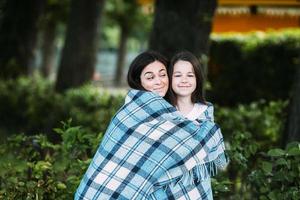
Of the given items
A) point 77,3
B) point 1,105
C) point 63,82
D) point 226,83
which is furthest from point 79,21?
point 226,83

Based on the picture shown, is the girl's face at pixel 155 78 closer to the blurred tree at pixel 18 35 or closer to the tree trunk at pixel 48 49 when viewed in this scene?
the blurred tree at pixel 18 35

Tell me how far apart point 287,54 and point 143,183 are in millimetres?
10879

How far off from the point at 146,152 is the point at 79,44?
10.0 meters

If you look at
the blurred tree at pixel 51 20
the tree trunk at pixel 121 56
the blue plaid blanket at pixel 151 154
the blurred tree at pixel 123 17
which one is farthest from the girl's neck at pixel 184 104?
the tree trunk at pixel 121 56

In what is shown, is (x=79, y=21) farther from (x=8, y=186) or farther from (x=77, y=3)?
(x=8, y=186)

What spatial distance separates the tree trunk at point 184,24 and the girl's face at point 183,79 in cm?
433

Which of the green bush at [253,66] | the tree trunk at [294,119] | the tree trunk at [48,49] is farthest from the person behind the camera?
the tree trunk at [48,49]

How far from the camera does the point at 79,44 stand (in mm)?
13055

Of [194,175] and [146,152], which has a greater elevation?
[146,152]

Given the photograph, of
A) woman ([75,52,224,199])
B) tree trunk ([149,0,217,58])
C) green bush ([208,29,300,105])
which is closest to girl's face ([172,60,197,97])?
woman ([75,52,224,199])

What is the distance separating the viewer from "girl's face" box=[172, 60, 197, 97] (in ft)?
11.4

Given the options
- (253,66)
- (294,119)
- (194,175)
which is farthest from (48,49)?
(194,175)

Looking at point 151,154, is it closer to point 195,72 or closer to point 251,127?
point 195,72

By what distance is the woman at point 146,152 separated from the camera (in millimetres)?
3186
